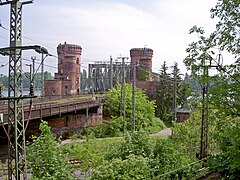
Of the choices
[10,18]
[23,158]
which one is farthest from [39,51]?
[23,158]

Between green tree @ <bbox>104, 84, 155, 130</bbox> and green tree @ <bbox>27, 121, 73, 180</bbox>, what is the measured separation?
25282mm

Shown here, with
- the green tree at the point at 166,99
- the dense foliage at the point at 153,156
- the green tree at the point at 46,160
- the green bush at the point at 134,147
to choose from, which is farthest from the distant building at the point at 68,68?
the green tree at the point at 46,160

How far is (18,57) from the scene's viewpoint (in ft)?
28.3

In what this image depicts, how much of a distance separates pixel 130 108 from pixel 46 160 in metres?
26.9

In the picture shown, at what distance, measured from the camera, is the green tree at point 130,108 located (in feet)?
124

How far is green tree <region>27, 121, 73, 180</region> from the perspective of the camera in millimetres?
11438

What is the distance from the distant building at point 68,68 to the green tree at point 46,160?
1871 inches

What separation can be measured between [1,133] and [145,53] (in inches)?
1594

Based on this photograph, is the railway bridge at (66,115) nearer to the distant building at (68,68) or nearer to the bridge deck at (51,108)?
the bridge deck at (51,108)

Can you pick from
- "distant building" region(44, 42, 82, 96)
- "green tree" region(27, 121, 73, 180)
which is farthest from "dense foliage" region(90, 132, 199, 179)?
"distant building" region(44, 42, 82, 96)

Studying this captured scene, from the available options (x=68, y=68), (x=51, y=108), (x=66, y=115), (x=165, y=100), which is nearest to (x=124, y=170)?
(x=51, y=108)

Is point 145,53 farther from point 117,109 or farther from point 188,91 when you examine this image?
point 188,91

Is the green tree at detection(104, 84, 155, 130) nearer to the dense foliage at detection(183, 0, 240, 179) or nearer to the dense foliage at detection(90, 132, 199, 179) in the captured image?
the dense foliage at detection(90, 132, 199, 179)

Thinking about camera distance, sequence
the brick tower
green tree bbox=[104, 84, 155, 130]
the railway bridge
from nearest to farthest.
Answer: the railway bridge, green tree bbox=[104, 84, 155, 130], the brick tower
